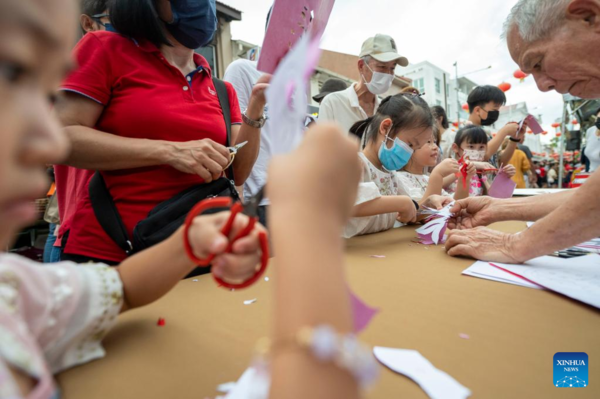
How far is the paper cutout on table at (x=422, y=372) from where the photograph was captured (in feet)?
1.42

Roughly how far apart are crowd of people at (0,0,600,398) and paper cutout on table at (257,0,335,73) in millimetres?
139

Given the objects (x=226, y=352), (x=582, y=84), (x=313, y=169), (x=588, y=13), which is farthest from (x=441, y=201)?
(x=313, y=169)

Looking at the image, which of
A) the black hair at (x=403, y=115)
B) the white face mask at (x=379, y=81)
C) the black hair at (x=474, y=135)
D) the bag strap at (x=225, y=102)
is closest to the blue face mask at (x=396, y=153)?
the black hair at (x=403, y=115)

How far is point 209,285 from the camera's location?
848mm

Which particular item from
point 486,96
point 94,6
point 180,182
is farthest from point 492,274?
point 486,96

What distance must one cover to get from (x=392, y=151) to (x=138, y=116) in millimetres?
1268

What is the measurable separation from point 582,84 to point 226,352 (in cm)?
135

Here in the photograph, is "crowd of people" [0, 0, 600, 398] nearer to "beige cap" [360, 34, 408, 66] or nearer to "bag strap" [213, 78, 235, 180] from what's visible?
"bag strap" [213, 78, 235, 180]

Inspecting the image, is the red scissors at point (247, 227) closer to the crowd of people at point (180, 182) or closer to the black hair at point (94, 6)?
the crowd of people at point (180, 182)

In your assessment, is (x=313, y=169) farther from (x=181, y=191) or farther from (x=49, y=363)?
(x=181, y=191)

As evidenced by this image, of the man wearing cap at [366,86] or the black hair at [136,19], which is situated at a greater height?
the man wearing cap at [366,86]

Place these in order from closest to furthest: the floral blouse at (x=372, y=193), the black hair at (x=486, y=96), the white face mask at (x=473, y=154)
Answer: the floral blouse at (x=372, y=193), the white face mask at (x=473, y=154), the black hair at (x=486, y=96)

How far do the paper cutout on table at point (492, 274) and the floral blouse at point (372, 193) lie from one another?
0.54m

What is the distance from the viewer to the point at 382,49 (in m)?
2.53
